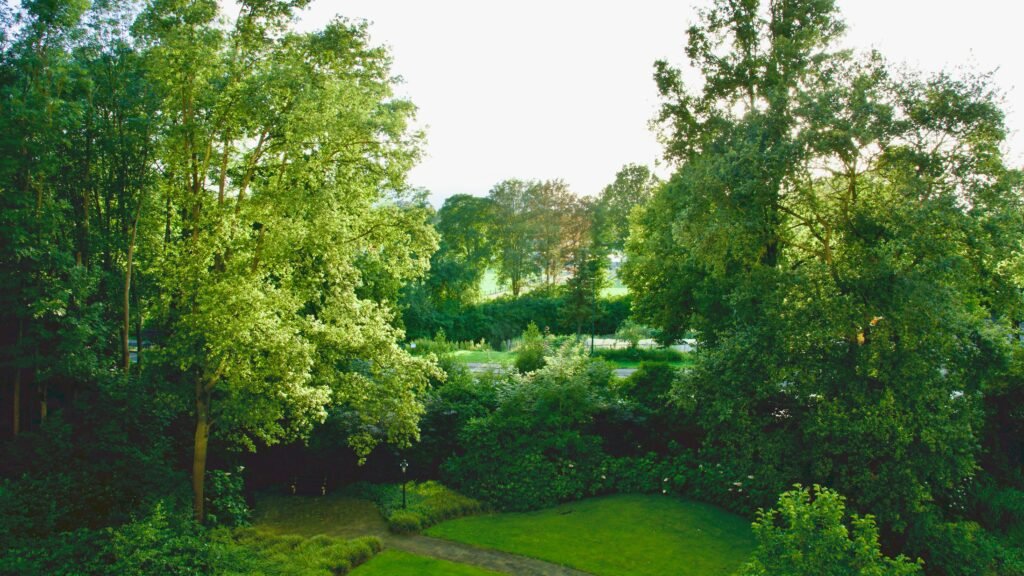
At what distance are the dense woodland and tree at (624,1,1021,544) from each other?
6 centimetres

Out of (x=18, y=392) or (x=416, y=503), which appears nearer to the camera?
(x=18, y=392)

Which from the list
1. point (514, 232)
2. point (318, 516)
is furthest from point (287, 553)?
point (514, 232)

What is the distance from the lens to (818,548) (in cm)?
811

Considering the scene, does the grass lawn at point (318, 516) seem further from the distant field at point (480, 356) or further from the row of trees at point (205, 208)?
the distant field at point (480, 356)

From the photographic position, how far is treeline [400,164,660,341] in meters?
39.6

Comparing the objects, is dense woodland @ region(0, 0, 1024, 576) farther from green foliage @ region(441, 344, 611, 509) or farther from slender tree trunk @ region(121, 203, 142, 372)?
green foliage @ region(441, 344, 611, 509)

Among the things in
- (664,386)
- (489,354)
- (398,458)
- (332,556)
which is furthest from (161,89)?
(489,354)

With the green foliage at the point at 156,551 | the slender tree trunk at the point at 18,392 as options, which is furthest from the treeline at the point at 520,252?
the green foliage at the point at 156,551

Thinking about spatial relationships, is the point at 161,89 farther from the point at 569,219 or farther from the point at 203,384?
the point at 569,219

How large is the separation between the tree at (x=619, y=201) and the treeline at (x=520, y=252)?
7 cm

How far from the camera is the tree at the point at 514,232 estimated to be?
48562 millimetres

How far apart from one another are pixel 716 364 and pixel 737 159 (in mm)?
4694

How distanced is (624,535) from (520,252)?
3546cm

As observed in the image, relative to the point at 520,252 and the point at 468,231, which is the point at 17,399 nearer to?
the point at 468,231
